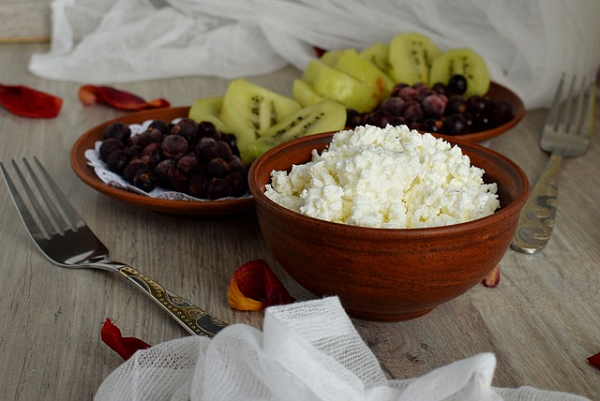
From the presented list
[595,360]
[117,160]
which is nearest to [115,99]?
[117,160]

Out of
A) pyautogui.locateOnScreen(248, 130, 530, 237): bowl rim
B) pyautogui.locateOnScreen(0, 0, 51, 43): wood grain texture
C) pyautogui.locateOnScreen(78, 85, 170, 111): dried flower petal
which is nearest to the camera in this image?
pyautogui.locateOnScreen(248, 130, 530, 237): bowl rim

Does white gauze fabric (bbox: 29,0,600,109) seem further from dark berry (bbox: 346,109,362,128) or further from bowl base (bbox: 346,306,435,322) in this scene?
bowl base (bbox: 346,306,435,322)

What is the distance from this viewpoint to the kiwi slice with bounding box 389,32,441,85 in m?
1.44

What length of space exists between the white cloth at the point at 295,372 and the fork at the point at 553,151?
38cm

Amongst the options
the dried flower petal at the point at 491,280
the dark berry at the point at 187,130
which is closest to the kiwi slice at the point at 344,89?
the dark berry at the point at 187,130

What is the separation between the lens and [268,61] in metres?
1.83

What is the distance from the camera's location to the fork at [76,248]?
826 mm

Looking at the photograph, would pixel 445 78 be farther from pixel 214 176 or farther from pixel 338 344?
pixel 338 344

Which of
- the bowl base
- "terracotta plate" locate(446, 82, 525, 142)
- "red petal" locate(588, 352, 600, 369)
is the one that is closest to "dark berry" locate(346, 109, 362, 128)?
"terracotta plate" locate(446, 82, 525, 142)

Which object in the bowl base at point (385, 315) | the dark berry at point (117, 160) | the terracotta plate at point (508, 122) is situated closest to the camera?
the bowl base at point (385, 315)

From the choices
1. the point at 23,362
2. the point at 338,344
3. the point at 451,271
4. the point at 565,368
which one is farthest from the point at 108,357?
the point at 565,368

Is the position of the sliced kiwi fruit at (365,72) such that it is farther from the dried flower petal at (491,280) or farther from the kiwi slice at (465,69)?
the dried flower petal at (491,280)

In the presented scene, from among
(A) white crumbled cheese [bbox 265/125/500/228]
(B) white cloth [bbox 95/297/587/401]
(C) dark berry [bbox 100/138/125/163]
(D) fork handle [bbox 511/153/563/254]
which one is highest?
(A) white crumbled cheese [bbox 265/125/500/228]

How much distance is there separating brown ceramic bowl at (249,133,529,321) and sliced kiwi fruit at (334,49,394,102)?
60 centimetres
